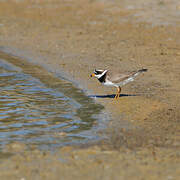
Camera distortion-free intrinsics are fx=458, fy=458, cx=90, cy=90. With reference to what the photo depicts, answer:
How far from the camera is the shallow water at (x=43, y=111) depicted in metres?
7.90

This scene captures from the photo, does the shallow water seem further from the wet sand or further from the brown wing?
→ the brown wing

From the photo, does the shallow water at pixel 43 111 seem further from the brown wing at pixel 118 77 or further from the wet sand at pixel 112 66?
the brown wing at pixel 118 77

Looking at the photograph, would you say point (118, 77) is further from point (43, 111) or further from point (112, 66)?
point (112, 66)

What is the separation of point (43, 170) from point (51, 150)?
0.88 meters

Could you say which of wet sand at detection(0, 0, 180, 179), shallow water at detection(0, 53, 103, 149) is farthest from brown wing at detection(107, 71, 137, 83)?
shallow water at detection(0, 53, 103, 149)

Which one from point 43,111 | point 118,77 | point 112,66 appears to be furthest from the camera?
point 112,66

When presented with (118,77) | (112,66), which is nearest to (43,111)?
(118,77)

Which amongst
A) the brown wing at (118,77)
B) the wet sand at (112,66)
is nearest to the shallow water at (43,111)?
the wet sand at (112,66)

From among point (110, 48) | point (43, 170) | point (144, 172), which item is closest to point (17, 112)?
point (43, 170)

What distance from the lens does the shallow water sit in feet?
25.9

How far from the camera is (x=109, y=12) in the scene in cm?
2016

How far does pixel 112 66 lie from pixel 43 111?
416cm

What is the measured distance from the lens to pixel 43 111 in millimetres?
9648

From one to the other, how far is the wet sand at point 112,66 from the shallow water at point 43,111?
384mm
